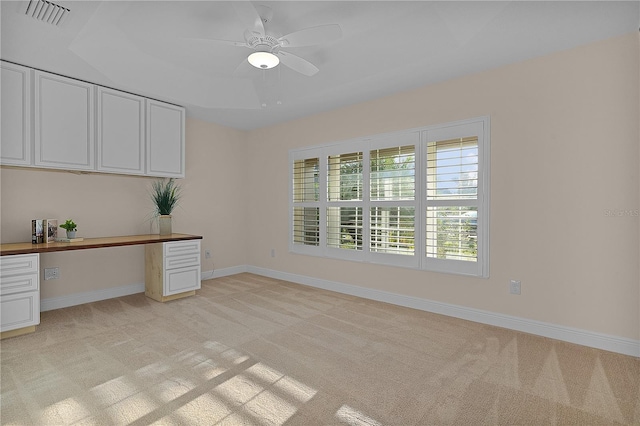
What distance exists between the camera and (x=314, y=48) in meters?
3.15

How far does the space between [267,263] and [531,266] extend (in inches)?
146

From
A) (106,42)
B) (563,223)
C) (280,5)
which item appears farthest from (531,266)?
(106,42)

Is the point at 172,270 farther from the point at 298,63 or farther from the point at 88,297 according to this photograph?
the point at 298,63

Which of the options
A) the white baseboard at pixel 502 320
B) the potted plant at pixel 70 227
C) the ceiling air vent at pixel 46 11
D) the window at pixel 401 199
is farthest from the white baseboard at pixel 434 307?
the ceiling air vent at pixel 46 11

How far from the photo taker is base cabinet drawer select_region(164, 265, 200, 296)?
3906mm

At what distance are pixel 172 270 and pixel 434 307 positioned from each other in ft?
10.2

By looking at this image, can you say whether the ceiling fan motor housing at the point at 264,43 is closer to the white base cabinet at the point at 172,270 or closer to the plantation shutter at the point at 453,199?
the plantation shutter at the point at 453,199

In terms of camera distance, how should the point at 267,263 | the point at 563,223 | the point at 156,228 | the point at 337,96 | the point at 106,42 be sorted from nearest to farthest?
the point at 563,223 → the point at 106,42 → the point at 337,96 → the point at 156,228 → the point at 267,263

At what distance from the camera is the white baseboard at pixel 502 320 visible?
261cm

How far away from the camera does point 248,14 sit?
2529 millimetres

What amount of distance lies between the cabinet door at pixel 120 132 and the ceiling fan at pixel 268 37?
2023mm

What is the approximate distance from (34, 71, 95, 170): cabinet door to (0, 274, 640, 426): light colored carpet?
1.66m

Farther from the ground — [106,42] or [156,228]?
[106,42]

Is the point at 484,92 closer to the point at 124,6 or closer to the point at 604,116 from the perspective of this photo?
the point at 604,116
